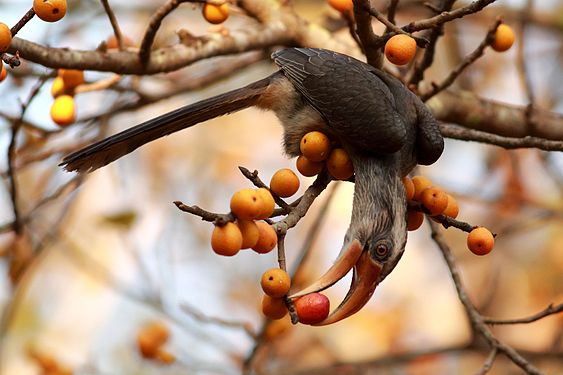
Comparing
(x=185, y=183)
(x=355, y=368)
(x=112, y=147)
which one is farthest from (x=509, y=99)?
(x=112, y=147)

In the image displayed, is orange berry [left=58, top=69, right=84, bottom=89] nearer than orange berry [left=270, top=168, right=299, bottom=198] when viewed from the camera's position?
No

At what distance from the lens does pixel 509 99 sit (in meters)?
6.68

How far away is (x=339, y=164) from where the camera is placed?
2.67m

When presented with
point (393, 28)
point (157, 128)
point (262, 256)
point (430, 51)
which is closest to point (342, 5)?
point (430, 51)

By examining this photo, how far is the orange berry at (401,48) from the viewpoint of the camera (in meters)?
2.38

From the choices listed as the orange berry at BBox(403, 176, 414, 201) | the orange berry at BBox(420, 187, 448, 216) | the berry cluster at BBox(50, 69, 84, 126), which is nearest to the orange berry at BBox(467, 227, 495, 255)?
the orange berry at BBox(420, 187, 448, 216)

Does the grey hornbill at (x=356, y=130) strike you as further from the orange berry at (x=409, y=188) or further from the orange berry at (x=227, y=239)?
the orange berry at (x=227, y=239)

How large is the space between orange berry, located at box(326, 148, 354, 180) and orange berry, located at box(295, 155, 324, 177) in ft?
0.11

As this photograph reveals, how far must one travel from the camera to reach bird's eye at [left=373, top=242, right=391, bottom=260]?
8.22 feet

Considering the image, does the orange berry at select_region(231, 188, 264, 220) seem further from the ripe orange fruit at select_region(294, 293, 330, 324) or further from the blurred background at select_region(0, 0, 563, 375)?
the blurred background at select_region(0, 0, 563, 375)

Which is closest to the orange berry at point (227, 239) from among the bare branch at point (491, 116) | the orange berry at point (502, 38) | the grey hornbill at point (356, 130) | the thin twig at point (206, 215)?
the thin twig at point (206, 215)

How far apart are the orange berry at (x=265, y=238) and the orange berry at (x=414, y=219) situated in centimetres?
70

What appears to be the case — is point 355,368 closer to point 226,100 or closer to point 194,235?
point 226,100

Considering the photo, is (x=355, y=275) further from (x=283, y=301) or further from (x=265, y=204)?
A: (x=265, y=204)
